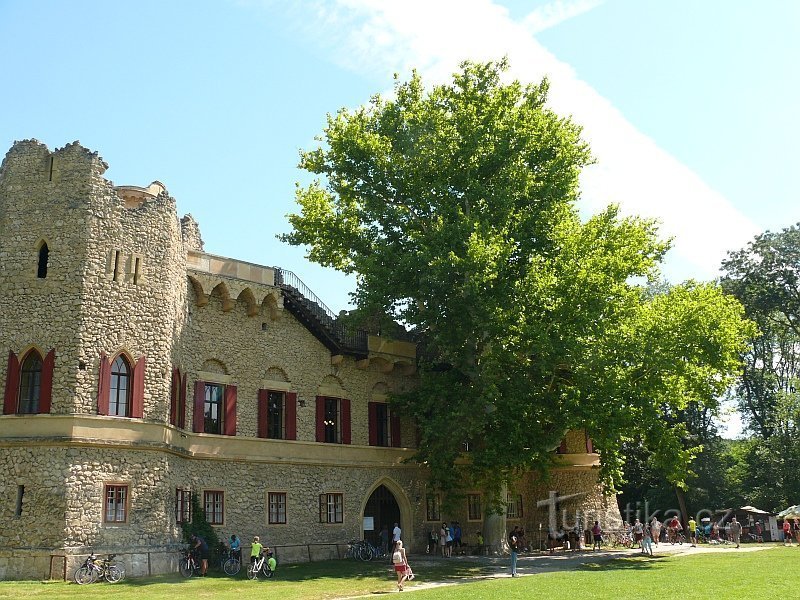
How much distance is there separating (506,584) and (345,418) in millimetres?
13340

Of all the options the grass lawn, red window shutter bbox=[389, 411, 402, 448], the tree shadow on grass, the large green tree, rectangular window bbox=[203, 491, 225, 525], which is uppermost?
the large green tree

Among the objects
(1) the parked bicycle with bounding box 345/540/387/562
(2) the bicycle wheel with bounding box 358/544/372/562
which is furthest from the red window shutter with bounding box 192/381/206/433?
(2) the bicycle wheel with bounding box 358/544/372/562

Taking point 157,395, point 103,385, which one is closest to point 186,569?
point 157,395

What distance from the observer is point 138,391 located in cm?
2569

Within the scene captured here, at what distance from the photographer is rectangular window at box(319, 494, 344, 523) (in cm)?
3181

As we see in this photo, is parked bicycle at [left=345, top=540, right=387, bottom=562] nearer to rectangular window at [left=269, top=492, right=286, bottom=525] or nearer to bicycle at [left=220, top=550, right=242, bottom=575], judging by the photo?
rectangular window at [left=269, top=492, right=286, bottom=525]

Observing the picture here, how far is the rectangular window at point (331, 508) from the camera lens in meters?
31.8

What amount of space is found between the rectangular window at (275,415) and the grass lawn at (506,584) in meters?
5.36

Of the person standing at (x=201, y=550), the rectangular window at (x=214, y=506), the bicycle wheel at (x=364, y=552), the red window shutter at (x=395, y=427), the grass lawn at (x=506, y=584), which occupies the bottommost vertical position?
the grass lawn at (x=506, y=584)

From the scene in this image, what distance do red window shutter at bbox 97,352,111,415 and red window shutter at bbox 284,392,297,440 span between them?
8322 mm

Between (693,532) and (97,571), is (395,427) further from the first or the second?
(693,532)

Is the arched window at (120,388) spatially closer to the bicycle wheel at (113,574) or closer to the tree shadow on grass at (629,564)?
the bicycle wheel at (113,574)

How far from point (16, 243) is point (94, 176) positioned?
3336 millimetres

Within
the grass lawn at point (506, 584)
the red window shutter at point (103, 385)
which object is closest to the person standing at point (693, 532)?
the grass lawn at point (506, 584)
